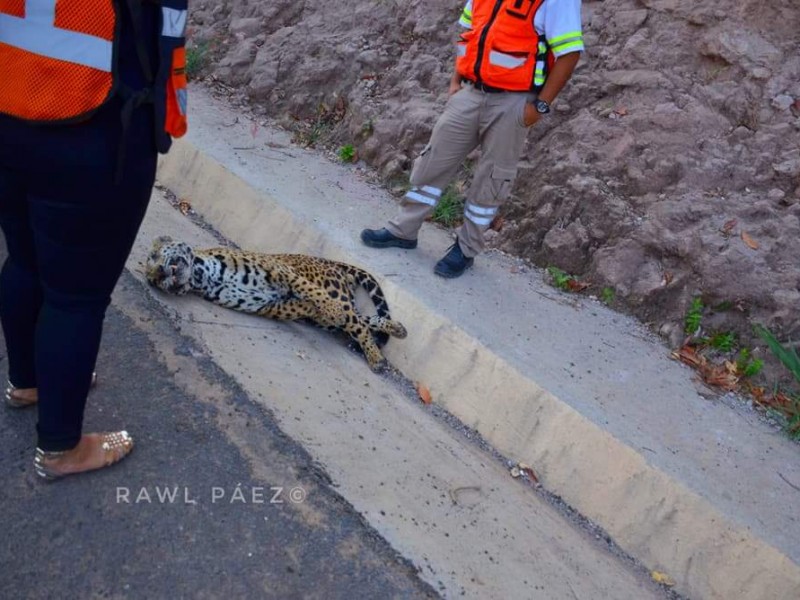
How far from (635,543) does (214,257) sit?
3.33 meters

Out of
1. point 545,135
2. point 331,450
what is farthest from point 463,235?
point 331,450

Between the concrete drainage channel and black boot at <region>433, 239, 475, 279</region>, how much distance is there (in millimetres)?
212

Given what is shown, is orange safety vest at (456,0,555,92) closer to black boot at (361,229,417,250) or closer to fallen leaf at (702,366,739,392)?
black boot at (361,229,417,250)

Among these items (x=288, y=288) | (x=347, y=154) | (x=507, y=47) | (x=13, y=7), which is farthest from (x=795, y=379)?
(x=13, y=7)

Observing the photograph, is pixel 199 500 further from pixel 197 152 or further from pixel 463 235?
pixel 197 152

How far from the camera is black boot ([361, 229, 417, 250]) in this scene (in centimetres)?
589

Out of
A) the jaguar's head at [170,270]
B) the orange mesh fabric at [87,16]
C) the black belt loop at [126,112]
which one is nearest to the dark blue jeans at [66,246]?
the black belt loop at [126,112]

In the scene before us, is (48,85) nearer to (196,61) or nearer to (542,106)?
(542,106)

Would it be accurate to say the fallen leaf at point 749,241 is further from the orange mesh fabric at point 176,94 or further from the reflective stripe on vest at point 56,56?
the reflective stripe on vest at point 56,56

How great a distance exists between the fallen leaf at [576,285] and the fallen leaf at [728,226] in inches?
40.3

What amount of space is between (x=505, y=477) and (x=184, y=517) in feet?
6.13

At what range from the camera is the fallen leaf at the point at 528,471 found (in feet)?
14.4

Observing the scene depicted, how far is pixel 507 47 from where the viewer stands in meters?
4.91

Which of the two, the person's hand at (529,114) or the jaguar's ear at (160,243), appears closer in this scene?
the person's hand at (529,114)
